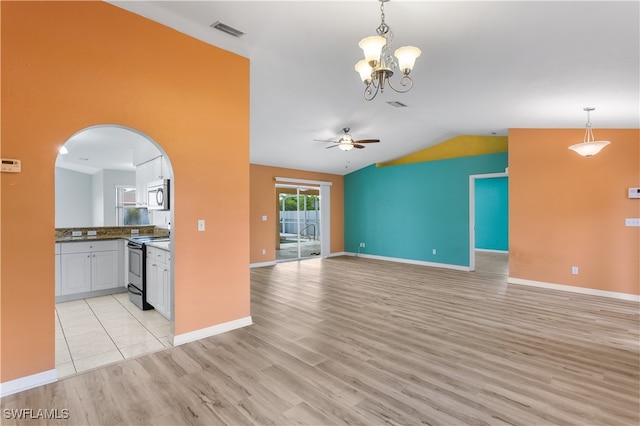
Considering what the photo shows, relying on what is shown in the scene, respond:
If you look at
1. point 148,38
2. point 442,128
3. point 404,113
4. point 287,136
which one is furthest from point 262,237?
point 148,38

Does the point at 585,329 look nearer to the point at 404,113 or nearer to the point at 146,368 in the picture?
the point at 404,113

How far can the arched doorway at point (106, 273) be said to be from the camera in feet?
10.1

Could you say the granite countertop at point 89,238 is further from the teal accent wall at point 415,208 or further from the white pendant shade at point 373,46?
the teal accent wall at point 415,208

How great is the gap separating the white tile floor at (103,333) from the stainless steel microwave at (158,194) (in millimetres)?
1489

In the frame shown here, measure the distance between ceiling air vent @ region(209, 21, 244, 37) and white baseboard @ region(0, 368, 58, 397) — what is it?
333 centimetres

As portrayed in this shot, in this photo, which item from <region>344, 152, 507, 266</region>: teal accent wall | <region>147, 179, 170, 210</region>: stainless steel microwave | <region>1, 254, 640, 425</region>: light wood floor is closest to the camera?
<region>1, 254, 640, 425</region>: light wood floor

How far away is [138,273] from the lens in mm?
4316

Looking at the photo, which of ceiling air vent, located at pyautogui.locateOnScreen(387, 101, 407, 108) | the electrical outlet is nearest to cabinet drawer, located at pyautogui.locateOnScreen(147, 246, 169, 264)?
ceiling air vent, located at pyautogui.locateOnScreen(387, 101, 407, 108)

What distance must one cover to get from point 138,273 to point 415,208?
6.49 m

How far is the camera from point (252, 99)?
4.79 metres

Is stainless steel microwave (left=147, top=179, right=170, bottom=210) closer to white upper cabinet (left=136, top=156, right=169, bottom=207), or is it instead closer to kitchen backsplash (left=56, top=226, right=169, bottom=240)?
white upper cabinet (left=136, top=156, right=169, bottom=207)

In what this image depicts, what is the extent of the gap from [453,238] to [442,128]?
8.63 feet

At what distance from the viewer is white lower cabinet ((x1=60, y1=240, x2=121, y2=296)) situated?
182 inches

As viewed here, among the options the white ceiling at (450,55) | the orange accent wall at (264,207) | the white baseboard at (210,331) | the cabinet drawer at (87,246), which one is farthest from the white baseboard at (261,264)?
the white baseboard at (210,331)
